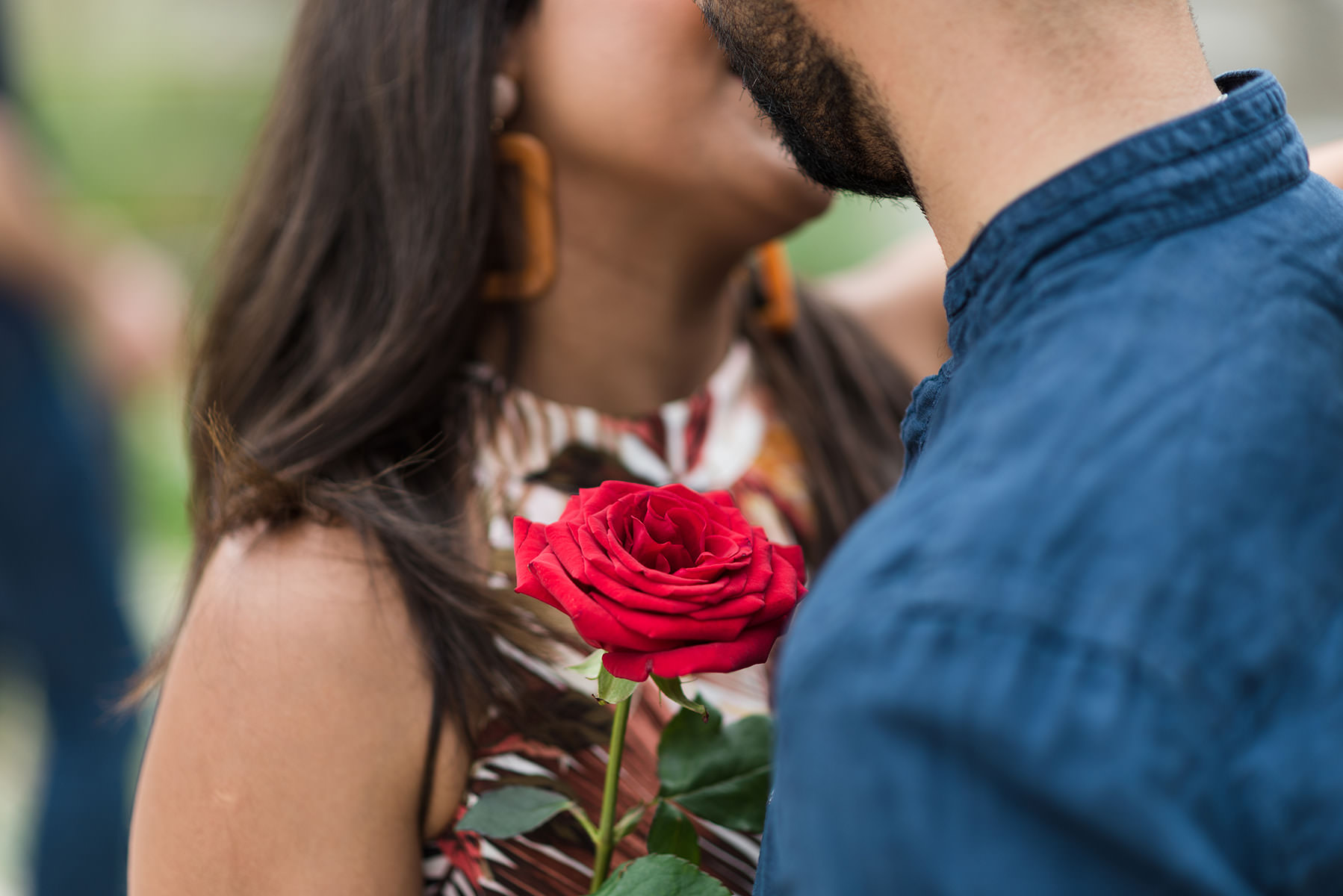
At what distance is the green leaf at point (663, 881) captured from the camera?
875 mm

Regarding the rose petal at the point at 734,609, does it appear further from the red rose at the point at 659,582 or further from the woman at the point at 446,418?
the woman at the point at 446,418

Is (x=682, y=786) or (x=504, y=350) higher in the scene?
(x=504, y=350)

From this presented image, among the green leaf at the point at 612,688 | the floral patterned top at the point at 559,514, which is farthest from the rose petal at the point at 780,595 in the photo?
the floral patterned top at the point at 559,514

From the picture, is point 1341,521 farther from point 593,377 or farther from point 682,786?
point 593,377

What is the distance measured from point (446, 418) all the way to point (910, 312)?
37.1 inches

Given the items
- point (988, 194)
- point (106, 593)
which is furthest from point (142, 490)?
point (988, 194)

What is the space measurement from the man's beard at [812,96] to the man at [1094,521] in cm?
3

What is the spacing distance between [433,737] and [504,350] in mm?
504

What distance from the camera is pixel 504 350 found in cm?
143

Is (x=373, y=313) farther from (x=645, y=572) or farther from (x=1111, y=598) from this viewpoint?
(x=1111, y=598)

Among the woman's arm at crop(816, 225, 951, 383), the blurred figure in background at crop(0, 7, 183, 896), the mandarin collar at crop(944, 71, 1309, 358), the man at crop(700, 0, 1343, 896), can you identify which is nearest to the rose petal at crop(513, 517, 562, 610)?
the man at crop(700, 0, 1343, 896)

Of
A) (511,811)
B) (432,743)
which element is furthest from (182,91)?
(511,811)

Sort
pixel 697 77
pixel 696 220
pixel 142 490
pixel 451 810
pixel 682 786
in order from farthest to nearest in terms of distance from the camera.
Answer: pixel 142 490
pixel 696 220
pixel 697 77
pixel 451 810
pixel 682 786

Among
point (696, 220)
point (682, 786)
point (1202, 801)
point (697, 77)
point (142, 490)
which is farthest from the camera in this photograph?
point (142, 490)
